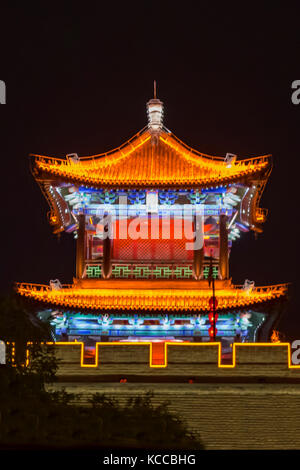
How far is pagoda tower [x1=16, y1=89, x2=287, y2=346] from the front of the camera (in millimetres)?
20656

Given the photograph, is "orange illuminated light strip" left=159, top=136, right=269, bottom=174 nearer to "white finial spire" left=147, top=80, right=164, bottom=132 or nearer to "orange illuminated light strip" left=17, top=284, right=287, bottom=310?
"white finial spire" left=147, top=80, right=164, bottom=132

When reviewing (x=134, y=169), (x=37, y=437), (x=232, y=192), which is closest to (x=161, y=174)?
(x=134, y=169)

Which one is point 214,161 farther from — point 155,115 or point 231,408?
point 231,408

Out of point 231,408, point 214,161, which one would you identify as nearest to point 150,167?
point 214,161

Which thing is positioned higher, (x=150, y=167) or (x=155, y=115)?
(x=155, y=115)

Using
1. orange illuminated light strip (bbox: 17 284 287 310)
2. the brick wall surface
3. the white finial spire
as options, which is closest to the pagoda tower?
orange illuminated light strip (bbox: 17 284 287 310)

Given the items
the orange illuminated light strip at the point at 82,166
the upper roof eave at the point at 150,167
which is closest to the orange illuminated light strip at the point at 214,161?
the upper roof eave at the point at 150,167

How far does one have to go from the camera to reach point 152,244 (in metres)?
23.2

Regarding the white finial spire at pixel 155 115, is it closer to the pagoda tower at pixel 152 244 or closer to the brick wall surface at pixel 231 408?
the pagoda tower at pixel 152 244

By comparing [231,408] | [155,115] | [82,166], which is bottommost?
[231,408]

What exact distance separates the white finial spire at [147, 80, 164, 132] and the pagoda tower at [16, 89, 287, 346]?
96cm

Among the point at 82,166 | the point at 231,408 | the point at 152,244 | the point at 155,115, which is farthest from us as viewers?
the point at 155,115

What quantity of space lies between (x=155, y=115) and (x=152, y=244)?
5.22m
